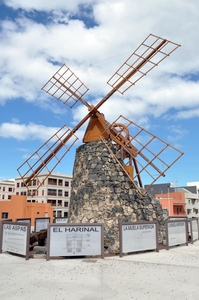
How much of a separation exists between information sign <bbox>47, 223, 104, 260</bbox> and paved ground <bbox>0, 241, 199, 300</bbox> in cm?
29

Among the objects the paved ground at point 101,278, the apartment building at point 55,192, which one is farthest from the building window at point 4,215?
the apartment building at point 55,192

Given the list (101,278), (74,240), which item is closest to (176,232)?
(74,240)

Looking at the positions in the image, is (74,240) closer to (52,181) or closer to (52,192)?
(52,192)

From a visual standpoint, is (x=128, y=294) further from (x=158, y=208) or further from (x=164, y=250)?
(x=158, y=208)

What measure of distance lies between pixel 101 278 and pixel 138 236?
3.74 metres

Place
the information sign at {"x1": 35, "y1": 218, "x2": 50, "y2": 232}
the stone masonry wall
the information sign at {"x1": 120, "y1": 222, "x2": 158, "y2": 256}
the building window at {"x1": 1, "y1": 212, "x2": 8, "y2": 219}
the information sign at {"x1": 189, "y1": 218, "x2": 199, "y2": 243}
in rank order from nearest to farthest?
1. the information sign at {"x1": 120, "y1": 222, "x2": 158, "y2": 256}
2. the stone masonry wall
3. the information sign at {"x1": 189, "y1": 218, "x2": 199, "y2": 243}
4. the information sign at {"x1": 35, "y1": 218, "x2": 50, "y2": 232}
5. the building window at {"x1": 1, "y1": 212, "x2": 8, "y2": 219}

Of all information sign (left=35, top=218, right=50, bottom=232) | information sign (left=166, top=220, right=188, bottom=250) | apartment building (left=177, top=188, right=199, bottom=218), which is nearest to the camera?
information sign (left=166, top=220, right=188, bottom=250)

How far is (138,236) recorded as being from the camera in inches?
400

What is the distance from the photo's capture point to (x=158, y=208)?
13.9 meters

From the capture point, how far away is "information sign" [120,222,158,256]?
976 centimetres

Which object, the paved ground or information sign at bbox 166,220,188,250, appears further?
information sign at bbox 166,220,188,250

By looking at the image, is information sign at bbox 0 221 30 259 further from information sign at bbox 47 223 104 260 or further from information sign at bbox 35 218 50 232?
information sign at bbox 35 218 50 232

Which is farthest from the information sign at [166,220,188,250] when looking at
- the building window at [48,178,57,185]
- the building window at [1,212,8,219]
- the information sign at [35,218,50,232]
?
the building window at [48,178,57,185]

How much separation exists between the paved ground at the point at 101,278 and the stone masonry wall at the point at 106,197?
2569mm
